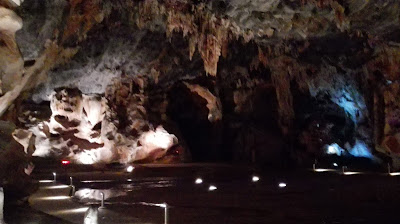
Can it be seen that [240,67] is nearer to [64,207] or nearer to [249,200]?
[249,200]

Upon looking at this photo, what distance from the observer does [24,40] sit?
374 inches

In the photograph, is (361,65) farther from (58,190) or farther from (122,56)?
(58,190)

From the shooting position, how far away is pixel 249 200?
8.19 m

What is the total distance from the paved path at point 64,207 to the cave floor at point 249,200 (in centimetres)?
14

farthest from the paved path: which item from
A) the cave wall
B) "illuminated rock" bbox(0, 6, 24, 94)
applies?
"illuminated rock" bbox(0, 6, 24, 94)

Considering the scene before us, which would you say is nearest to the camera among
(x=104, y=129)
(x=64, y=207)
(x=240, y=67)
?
(x=64, y=207)

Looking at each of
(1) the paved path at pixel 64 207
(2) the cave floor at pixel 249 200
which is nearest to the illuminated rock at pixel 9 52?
(1) the paved path at pixel 64 207

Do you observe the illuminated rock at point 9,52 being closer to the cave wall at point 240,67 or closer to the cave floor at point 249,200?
the cave wall at point 240,67

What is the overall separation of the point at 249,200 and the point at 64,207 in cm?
360

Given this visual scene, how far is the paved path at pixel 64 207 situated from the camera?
5906 mm

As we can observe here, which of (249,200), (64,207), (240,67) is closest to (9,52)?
(64,207)

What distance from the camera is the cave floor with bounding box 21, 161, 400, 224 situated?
6.32 m

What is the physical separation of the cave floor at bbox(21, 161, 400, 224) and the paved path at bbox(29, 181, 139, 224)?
136 mm

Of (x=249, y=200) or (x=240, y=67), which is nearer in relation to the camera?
(x=249, y=200)
